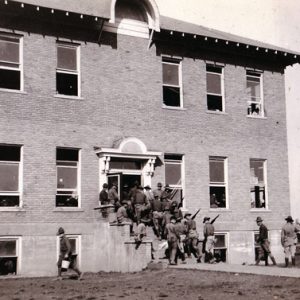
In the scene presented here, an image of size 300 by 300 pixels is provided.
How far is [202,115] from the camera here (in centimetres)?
2592

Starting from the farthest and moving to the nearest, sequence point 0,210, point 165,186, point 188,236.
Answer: point 165,186, point 188,236, point 0,210

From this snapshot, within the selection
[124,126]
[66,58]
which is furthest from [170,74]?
[66,58]

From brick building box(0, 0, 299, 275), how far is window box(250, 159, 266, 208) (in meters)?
0.05

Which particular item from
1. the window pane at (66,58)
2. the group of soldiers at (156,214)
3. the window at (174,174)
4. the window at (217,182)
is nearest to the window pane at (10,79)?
the window pane at (66,58)

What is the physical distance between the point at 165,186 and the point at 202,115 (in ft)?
13.3

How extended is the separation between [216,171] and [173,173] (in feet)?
7.52

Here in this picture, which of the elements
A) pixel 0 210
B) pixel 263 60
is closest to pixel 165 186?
pixel 0 210

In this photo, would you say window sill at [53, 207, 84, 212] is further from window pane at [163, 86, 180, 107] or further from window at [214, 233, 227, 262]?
window at [214, 233, 227, 262]

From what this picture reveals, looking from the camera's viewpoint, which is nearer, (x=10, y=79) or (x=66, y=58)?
(x=10, y=79)

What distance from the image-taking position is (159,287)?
15.6 m

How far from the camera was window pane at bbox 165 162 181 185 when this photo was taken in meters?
24.9

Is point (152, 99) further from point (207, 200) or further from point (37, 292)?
point (37, 292)

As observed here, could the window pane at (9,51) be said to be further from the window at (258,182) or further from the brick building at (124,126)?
the window at (258,182)

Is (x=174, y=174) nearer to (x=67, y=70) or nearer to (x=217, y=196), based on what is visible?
(x=217, y=196)
